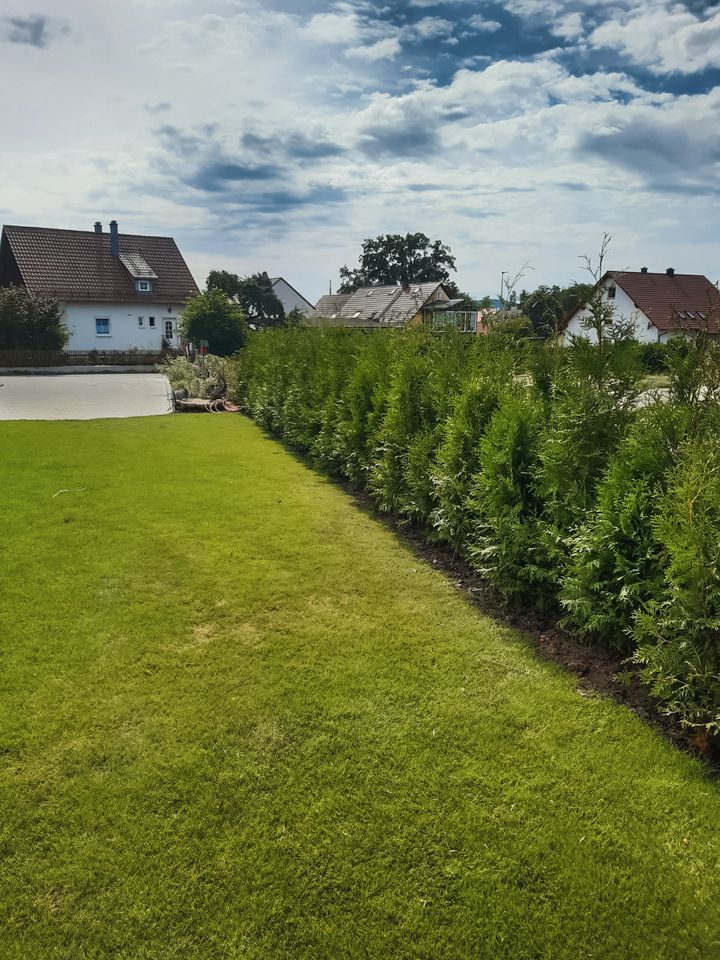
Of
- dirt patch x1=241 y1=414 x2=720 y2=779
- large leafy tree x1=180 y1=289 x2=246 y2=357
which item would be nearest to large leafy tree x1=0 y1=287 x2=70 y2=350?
Answer: large leafy tree x1=180 y1=289 x2=246 y2=357

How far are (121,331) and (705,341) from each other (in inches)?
1598

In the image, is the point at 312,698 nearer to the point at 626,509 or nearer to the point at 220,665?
the point at 220,665

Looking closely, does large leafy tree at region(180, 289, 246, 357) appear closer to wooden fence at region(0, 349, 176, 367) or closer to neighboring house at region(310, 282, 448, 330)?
wooden fence at region(0, 349, 176, 367)

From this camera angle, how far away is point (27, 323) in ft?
105

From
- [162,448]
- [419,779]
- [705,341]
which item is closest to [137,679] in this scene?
[419,779]

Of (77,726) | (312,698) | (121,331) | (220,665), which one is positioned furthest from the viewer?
(121,331)

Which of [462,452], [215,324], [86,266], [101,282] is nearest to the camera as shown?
[462,452]

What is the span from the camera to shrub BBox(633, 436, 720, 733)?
308cm

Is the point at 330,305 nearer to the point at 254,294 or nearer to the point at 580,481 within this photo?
the point at 254,294

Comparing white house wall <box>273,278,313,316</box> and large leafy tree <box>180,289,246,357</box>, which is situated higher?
white house wall <box>273,278,313,316</box>

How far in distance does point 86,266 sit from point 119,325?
4.61 metres

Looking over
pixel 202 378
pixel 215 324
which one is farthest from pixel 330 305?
pixel 202 378

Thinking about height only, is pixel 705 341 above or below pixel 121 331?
below

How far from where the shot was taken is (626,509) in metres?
3.70
